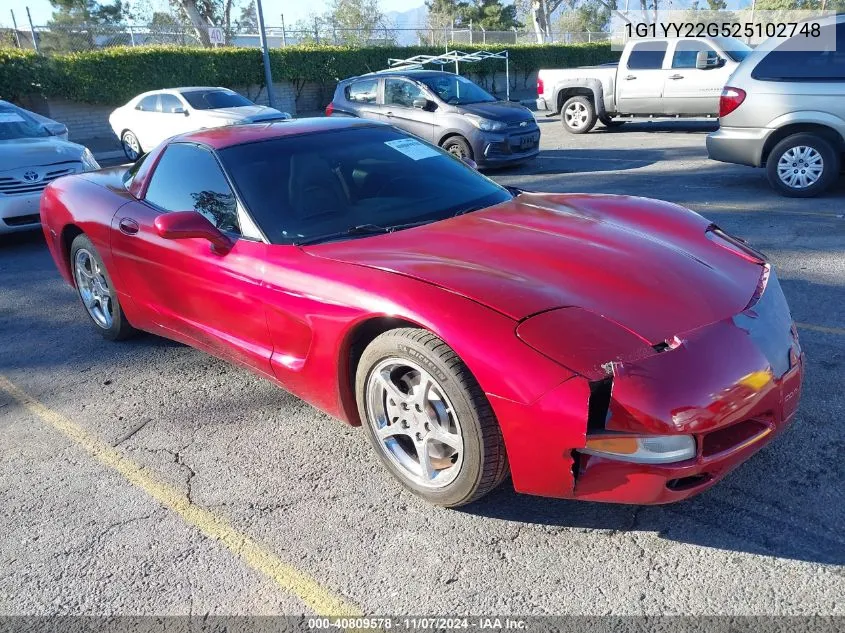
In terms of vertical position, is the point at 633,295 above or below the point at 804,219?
above

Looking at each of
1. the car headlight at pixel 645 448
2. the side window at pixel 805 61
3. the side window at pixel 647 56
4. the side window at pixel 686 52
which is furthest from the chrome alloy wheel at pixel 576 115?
the car headlight at pixel 645 448

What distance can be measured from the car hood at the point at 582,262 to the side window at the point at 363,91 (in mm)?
8920

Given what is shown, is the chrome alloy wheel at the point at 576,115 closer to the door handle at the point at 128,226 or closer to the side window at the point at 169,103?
the side window at the point at 169,103

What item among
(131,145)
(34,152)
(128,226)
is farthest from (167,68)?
(128,226)

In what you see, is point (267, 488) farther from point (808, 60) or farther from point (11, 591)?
point (808, 60)

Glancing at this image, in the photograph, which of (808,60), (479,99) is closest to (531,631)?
(808,60)

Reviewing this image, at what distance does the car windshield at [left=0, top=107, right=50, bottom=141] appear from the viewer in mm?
8523

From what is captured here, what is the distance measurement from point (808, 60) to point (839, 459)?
19.6 feet

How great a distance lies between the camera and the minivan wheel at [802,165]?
7.27 m

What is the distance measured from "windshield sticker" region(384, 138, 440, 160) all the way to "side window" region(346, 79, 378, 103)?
808 cm

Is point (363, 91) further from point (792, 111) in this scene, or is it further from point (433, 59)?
point (433, 59)

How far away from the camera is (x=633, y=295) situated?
8.61 ft

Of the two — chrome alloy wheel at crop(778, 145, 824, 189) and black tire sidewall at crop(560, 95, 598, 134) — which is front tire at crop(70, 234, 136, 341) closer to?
chrome alloy wheel at crop(778, 145, 824, 189)

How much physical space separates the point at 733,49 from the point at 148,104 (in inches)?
452
